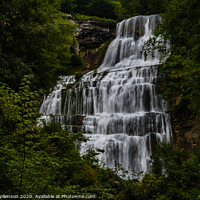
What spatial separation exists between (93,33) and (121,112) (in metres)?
20.6

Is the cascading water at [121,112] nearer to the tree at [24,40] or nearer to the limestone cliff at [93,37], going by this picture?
the tree at [24,40]

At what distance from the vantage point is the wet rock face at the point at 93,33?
30.5 metres

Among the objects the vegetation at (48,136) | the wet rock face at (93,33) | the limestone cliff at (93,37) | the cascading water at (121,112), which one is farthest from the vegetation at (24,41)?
the wet rock face at (93,33)

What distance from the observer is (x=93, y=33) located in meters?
31.0

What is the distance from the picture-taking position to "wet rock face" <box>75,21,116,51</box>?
1202 inches

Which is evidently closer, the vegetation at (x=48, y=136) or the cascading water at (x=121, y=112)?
the vegetation at (x=48, y=136)

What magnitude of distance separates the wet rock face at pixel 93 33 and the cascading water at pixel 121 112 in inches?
396

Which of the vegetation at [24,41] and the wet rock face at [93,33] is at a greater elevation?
the wet rock face at [93,33]

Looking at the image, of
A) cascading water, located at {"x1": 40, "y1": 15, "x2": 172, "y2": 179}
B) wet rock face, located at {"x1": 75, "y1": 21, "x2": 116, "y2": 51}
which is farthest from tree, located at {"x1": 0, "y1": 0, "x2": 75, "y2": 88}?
wet rock face, located at {"x1": 75, "y1": 21, "x2": 116, "y2": 51}

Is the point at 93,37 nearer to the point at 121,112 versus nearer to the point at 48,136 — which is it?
the point at 121,112

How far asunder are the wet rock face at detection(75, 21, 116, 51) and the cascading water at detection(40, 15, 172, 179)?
33.0 feet

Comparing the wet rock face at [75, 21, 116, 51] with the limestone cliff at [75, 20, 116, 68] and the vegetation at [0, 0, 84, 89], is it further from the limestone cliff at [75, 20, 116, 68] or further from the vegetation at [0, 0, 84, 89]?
the vegetation at [0, 0, 84, 89]

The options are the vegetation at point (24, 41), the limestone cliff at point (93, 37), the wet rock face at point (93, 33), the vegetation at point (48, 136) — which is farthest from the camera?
the wet rock face at point (93, 33)

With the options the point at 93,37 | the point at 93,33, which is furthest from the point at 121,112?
the point at 93,33
